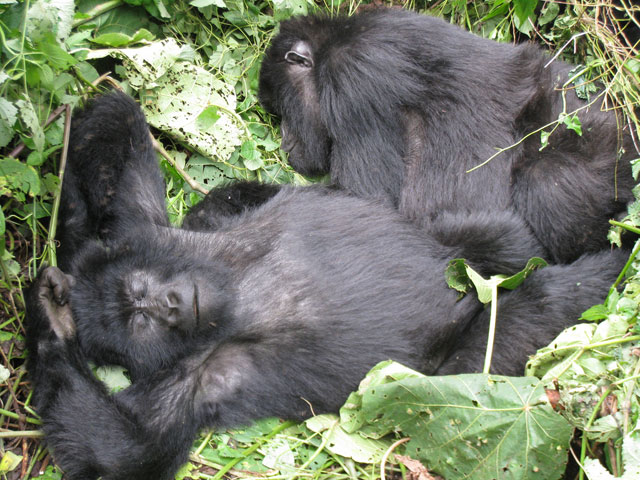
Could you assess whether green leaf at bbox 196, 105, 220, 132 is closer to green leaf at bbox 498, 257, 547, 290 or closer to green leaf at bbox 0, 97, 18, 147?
green leaf at bbox 0, 97, 18, 147

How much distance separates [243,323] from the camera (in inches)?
128

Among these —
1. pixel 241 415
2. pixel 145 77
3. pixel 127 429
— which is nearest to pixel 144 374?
pixel 127 429

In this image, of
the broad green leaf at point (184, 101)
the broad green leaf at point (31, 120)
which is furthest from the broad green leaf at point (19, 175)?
the broad green leaf at point (184, 101)

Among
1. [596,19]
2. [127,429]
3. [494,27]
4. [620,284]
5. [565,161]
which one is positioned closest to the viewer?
[127,429]

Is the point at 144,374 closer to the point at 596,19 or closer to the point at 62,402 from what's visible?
the point at 62,402

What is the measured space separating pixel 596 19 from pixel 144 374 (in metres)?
3.17

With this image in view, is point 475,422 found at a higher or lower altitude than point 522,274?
lower

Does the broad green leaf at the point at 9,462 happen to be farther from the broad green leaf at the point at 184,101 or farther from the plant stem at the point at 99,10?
the plant stem at the point at 99,10

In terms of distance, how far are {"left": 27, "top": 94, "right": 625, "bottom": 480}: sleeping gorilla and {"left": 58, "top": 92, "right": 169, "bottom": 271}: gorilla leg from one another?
14 cm

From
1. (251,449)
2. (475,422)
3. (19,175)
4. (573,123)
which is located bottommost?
(251,449)

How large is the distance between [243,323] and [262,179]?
1314 mm

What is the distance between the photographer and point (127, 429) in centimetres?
307

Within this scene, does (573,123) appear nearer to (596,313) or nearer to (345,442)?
(596,313)

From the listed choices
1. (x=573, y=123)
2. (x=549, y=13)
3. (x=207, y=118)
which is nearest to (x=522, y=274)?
(x=573, y=123)
